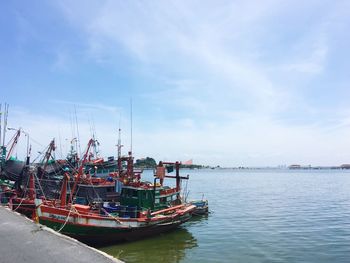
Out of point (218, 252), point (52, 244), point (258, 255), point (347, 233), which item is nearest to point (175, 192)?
point (218, 252)

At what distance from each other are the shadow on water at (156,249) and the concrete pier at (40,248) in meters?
4.93

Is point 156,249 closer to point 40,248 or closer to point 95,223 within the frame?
point 95,223

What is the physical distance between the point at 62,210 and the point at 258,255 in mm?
11477

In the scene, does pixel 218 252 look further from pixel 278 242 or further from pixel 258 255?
pixel 278 242

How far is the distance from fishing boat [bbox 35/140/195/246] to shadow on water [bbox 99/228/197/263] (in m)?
0.55

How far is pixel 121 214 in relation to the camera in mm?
22906

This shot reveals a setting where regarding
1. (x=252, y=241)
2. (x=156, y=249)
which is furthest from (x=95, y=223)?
(x=252, y=241)

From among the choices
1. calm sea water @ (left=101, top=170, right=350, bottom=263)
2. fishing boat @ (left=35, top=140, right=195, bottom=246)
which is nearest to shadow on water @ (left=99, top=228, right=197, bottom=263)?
calm sea water @ (left=101, top=170, right=350, bottom=263)

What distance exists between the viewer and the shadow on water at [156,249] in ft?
64.3

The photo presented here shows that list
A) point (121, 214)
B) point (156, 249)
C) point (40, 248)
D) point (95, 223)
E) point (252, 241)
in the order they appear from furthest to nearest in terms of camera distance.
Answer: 1. point (252, 241)
2. point (121, 214)
3. point (156, 249)
4. point (95, 223)
5. point (40, 248)

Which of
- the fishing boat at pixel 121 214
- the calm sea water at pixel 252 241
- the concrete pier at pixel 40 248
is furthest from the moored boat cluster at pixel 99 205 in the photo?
the concrete pier at pixel 40 248

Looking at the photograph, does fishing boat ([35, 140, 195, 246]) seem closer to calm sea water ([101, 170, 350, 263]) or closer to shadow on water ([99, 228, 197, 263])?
shadow on water ([99, 228, 197, 263])

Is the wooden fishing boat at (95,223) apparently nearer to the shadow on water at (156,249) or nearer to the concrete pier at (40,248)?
the shadow on water at (156,249)

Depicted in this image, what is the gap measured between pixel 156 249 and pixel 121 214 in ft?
10.8
